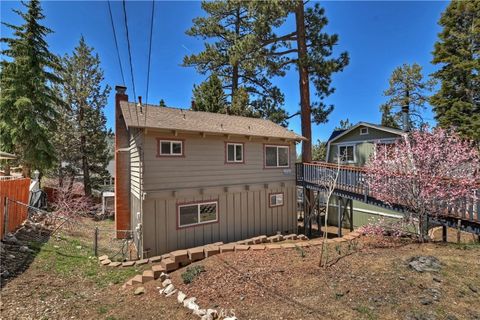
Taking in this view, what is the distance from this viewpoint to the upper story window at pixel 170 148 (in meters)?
9.74

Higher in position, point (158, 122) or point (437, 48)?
point (437, 48)

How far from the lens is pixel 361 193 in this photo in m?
10.5

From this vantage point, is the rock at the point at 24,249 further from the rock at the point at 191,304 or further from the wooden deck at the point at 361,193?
the wooden deck at the point at 361,193

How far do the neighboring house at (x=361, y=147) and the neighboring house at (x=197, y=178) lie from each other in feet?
15.6

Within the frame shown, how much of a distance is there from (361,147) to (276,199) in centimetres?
671

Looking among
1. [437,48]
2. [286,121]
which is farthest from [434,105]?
[286,121]

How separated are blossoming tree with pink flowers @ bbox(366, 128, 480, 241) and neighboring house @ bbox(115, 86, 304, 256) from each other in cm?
578

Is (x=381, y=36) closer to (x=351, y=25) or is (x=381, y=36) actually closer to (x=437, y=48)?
(x=351, y=25)

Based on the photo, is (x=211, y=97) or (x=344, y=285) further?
(x=211, y=97)

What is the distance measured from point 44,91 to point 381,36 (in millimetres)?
22586

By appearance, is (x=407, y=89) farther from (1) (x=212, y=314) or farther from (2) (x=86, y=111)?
(2) (x=86, y=111)

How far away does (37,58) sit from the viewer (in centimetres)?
1530

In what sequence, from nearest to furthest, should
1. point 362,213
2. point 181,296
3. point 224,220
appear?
point 181,296 < point 224,220 < point 362,213

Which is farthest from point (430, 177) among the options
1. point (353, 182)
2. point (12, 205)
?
point (12, 205)
